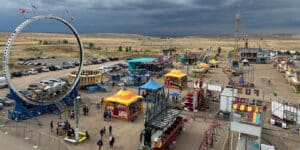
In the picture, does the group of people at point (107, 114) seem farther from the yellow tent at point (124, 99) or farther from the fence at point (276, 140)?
the fence at point (276, 140)

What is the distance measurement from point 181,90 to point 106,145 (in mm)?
22151

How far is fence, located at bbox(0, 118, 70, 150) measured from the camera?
21.4 meters

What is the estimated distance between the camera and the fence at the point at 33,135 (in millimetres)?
21359

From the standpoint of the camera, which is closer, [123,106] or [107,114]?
[123,106]

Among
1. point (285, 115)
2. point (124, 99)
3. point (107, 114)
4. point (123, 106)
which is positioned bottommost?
point (107, 114)

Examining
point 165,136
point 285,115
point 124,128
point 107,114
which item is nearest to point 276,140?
point 285,115

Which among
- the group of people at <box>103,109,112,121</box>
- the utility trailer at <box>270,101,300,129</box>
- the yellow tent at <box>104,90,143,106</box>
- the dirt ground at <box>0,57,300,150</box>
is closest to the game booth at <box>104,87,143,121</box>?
the yellow tent at <box>104,90,143,106</box>

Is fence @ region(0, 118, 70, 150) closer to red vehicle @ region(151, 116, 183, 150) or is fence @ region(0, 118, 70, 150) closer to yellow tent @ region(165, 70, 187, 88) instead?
red vehicle @ region(151, 116, 183, 150)

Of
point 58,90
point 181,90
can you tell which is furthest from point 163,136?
point 181,90

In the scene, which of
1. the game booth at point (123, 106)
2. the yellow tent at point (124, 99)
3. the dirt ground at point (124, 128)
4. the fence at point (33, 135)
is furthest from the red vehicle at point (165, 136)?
the fence at point (33, 135)

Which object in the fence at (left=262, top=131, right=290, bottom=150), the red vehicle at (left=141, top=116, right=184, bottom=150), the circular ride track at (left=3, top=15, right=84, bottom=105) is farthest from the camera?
the circular ride track at (left=3, top=15, right=84, bottom=105)

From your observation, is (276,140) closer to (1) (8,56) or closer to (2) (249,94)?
(2) (249,94)

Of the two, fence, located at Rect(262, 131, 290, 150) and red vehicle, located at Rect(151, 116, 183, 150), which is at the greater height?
red vehicle, located at Rect(151, 116, 183, 150)

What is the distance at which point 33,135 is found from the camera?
76.9ft
